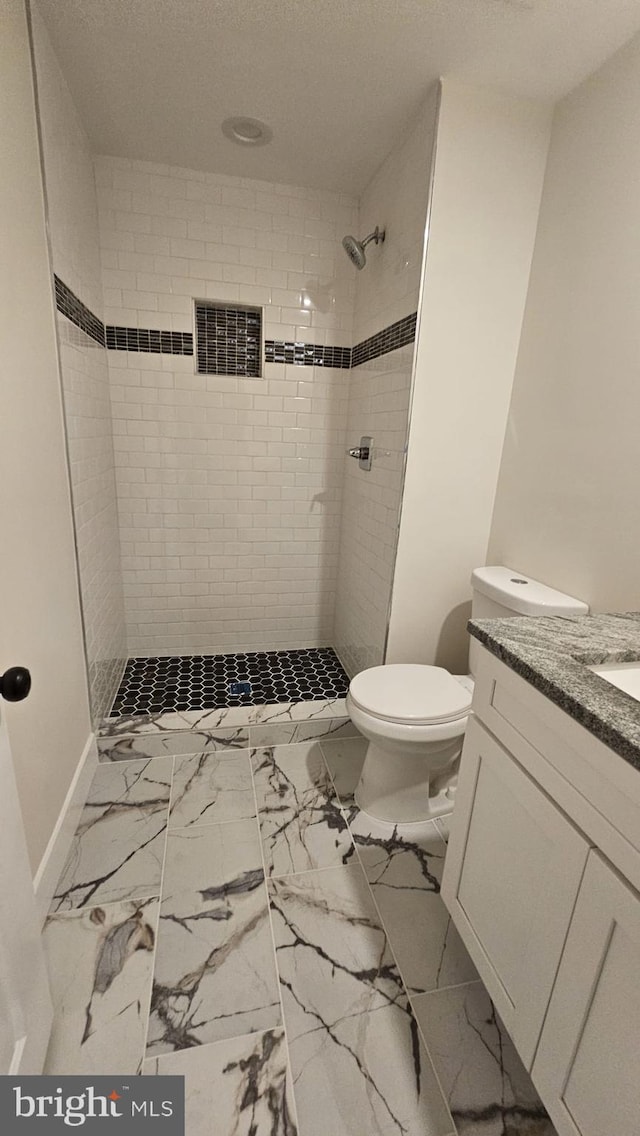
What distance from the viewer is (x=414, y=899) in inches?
52.7

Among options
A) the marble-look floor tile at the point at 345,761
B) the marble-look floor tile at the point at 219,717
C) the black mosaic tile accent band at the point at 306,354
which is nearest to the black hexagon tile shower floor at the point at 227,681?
the marble-look floor tile at the point at 219,717

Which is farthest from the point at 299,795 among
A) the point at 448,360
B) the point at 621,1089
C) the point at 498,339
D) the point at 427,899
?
the point at 498,339

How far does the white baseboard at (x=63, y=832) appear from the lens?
1.23 m

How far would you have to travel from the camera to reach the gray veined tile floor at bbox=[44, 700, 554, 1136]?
37.0 inches

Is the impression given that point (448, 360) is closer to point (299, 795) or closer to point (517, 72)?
point (517, 72)

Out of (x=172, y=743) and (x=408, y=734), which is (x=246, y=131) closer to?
(x=408, y=734)

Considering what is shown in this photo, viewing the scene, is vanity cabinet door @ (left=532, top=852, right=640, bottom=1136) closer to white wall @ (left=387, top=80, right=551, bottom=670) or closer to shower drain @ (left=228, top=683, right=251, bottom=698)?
white wall @ (left=387, top=80, right=551, bottom=670)

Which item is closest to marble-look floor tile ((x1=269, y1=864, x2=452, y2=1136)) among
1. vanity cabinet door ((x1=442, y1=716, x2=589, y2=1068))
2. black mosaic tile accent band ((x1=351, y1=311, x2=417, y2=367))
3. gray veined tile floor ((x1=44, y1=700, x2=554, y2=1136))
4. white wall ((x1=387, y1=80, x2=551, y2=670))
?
gray veined tile floor ((x1=44, y1=700, x2=554, y2=1136))

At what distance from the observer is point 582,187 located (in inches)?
56.9

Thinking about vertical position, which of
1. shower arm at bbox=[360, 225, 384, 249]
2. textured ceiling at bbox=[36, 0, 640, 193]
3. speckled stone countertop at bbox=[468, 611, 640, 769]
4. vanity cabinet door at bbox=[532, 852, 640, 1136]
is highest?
textured ceiling at bbox=[36, 0, 640, 193]

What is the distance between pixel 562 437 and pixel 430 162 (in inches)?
39.4

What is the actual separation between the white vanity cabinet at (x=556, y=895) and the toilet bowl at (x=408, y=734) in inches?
14.7

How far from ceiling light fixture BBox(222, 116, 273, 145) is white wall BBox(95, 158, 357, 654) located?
0.96ft

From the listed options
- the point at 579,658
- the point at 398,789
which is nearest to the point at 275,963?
the point at 398,789
